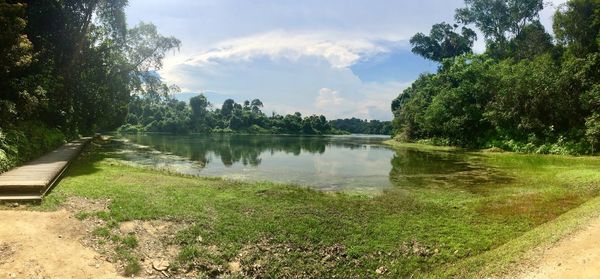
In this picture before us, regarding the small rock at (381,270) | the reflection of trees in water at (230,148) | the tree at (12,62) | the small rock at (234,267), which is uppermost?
the tree at (12,62)

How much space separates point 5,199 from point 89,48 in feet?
102

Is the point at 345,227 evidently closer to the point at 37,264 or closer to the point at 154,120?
the point at 37,264

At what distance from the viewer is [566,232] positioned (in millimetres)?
10070

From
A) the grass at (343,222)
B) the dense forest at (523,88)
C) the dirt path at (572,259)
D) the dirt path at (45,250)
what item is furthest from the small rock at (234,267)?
the dense forest at (523,88)

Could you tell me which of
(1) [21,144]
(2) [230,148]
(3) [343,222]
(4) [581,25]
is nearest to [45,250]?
(3) [343,222]

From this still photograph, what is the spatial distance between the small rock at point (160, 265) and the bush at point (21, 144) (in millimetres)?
10327

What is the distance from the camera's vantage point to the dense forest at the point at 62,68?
18281 mm

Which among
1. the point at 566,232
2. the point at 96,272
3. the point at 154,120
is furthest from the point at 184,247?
the point at 154,120

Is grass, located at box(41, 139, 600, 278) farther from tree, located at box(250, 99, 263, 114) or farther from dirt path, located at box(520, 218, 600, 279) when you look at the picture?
tree, located at box(250, 99, 263, 114)

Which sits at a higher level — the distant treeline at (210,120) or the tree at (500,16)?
the tree at (500,16)

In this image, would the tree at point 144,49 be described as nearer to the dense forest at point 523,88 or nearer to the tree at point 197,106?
the dense forest at point 523,88

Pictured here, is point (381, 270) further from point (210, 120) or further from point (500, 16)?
point (210, 120)

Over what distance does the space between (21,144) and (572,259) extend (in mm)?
23273

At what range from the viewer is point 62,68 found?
33062mm
